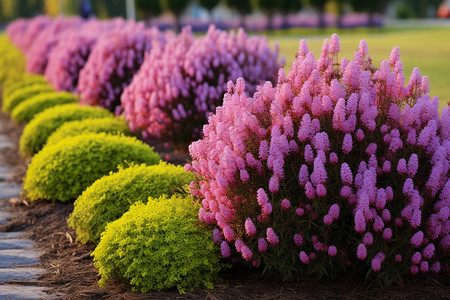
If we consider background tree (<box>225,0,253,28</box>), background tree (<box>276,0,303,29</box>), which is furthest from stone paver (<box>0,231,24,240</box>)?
background tree (<box>225,0,253,28</box>)

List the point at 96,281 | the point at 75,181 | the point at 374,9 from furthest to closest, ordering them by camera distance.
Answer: the point at 374,9 < the point at 75,181 < the point at 96,281

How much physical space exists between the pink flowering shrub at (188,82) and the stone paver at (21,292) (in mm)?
3800

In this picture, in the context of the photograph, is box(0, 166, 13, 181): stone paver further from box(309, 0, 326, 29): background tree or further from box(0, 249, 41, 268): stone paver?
box(309, 0, 326, 29): background tree

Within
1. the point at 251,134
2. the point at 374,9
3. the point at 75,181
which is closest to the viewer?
the point at 251,134

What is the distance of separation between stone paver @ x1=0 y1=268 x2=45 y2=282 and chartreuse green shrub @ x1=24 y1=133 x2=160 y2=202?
5.04ft

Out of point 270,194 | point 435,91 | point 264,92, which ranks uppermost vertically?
point 264,92

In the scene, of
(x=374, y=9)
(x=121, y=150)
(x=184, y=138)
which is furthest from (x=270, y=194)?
(x=374, y=9)

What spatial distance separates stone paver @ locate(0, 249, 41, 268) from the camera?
478 cm

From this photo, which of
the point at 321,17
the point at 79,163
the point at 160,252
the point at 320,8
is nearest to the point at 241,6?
the point at 320,8

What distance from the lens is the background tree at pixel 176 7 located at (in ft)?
168

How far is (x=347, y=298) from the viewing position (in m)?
3.67

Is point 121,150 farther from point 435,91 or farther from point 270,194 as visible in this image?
point 435,91

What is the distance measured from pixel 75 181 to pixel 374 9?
4306cm

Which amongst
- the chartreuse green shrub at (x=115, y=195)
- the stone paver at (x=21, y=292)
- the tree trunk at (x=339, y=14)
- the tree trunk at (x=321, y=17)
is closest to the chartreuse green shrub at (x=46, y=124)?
the chartreuse green shrub at (x=115, y=195)
